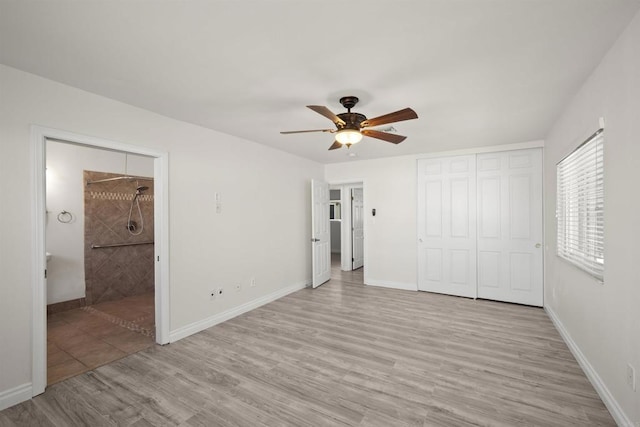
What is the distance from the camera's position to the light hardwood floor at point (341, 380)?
2041 mm

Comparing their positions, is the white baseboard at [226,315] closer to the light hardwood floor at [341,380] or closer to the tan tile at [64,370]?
the light hardwood floor at [341,380]

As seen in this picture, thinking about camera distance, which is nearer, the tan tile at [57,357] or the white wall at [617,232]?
the white wall at [617,232]

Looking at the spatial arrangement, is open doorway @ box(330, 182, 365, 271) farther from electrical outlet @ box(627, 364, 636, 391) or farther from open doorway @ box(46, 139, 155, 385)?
electrical outlet @ box(627, 364, 636, 391)

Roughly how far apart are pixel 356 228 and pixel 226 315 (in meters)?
4.07

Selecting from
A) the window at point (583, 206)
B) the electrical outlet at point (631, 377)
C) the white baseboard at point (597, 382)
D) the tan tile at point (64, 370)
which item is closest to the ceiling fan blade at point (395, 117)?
the window at point (583, 206)

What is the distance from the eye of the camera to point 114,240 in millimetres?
4867

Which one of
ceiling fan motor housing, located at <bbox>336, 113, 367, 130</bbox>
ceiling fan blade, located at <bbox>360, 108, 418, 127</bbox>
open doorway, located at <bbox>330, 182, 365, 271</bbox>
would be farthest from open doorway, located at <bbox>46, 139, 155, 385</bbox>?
open doorway, located at <bbox>330, 182, 365, 271</bbox>

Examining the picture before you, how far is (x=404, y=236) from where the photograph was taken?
17.8 ft

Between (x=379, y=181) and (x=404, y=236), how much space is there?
3.82 feet

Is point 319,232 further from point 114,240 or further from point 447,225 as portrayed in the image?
point 114,240

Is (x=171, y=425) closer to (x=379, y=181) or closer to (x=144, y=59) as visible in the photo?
(x=144, y=59)

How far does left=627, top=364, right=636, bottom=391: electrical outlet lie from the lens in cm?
172

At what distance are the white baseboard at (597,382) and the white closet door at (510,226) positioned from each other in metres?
1.19

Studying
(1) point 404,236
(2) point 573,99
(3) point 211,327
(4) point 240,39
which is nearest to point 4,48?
(4) point 240,39
